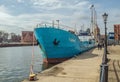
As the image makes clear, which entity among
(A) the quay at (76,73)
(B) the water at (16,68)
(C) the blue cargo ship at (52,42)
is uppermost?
(C) the blue cargo ship at (52,42)

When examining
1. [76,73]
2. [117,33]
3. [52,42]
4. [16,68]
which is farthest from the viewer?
[117,33]

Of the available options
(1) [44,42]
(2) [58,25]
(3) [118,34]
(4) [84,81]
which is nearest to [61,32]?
(2) [58,25]

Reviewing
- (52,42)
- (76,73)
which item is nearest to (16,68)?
(52,42)

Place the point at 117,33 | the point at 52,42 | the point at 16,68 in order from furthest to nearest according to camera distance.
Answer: the point at 117,33 → the point at 52,42 → the point at 16,68

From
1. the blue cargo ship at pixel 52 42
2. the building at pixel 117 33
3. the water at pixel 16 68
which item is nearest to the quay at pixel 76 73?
the water at pixel 16 68

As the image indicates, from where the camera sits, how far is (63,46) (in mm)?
27000

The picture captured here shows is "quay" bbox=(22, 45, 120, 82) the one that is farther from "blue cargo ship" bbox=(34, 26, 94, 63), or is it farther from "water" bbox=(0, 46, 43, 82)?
"blue cargo ship" bbox=(34, 26, 94, 63)

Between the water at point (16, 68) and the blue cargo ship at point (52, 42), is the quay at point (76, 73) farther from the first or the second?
the blue cargo ship at point (52, 42)

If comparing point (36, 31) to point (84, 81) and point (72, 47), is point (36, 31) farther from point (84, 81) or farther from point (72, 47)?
A: point (84, 81)

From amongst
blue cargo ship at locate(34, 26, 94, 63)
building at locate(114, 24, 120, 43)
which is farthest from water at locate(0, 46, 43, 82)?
building at locate(114, 24, 120, 43)

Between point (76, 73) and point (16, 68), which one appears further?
point (16, 68)

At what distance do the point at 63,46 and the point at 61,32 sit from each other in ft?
5.51

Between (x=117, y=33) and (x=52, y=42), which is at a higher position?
(x=117, y=33)

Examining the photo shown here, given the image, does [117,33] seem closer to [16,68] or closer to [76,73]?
[16,68]
